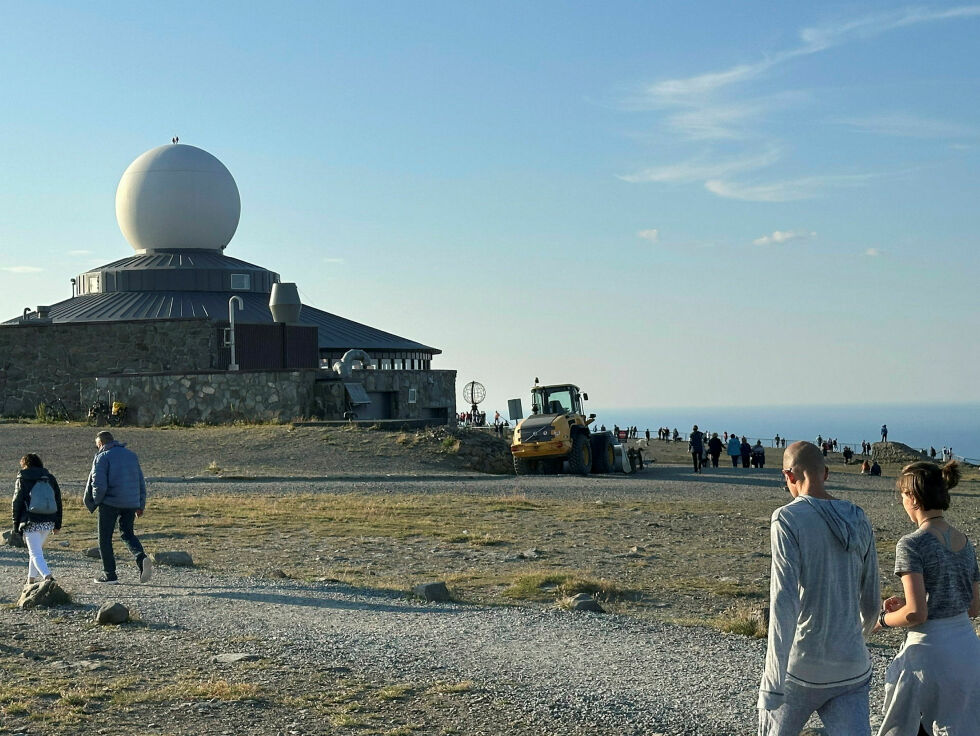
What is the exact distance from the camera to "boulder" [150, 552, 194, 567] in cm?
1193

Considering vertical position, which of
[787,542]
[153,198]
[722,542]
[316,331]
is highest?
[153,198]

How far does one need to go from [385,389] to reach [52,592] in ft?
101

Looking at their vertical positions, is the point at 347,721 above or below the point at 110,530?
below

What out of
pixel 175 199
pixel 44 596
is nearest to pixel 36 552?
pixel 44 596

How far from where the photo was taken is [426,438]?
99.3 feet

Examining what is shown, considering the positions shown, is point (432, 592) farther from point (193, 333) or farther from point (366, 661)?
point (193, 333)

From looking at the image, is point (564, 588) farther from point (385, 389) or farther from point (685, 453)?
point (685, 453)

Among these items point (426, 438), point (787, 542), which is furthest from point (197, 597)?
point (426, 438)

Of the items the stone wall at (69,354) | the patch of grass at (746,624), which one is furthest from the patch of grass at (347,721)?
the stone wall at (69,354)

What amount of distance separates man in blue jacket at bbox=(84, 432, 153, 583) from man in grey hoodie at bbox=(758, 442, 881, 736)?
7.66 metres

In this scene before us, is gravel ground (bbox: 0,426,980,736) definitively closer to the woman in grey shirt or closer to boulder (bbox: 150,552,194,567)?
boulder (bbox: 150,552,194,567)

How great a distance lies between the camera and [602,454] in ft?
98.0

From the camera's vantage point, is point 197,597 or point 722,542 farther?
point 722,542

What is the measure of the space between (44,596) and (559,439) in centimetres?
1973
